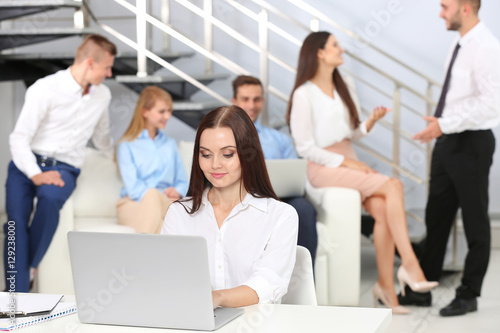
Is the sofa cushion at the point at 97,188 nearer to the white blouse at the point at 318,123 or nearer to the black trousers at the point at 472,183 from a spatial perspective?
the white blouse at the point at 318,123

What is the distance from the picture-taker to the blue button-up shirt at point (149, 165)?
363 centimetres

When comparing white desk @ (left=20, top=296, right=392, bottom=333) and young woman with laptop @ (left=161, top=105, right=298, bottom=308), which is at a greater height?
young woman with laptop @ (left=161, top=105, right=298, bottom=308)

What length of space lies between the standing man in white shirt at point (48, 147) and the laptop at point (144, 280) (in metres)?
2.00

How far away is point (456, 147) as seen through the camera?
344cm

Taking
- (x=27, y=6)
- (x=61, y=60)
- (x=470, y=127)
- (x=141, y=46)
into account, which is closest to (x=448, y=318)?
(x=470, y=127)

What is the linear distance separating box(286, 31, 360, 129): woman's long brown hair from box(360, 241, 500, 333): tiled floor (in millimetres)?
942

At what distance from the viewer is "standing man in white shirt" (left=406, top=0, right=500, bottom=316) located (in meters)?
3.35

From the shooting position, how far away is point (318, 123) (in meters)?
3.72

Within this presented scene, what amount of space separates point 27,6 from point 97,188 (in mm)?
1130

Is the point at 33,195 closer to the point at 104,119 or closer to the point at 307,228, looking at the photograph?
the point at 104,119

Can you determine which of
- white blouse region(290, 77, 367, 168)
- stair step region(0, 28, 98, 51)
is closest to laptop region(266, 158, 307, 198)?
white blouse region(290, 77, 367, 168)

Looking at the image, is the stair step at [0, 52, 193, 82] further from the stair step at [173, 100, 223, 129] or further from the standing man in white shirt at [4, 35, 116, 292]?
the standing man in white shirt at [4, 35, 116, 292]

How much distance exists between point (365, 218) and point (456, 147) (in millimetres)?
808

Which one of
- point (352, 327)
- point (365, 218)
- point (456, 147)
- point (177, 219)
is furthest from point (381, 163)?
point (352, 327)
